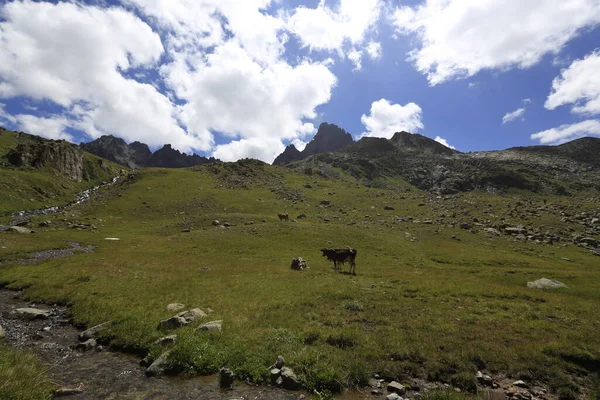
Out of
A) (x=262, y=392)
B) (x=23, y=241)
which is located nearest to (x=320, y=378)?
(x=262, y=392)

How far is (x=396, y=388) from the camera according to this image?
1101cm

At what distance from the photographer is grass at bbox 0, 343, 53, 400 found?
Result: 27.2 ft

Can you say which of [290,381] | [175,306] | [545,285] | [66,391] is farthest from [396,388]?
[545,285]

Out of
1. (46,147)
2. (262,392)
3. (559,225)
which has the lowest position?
(262,392)

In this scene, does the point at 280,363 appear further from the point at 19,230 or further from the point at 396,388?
the point at 19,230

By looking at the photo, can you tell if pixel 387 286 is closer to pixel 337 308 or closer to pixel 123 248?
pixel 337 308

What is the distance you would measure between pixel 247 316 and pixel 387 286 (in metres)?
13.4

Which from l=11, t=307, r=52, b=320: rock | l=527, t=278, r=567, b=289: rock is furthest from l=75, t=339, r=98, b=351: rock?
l=527, t=278, r=567, b=289: rock

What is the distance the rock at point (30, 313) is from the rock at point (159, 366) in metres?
10.3

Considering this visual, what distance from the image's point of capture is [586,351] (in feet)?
44.4

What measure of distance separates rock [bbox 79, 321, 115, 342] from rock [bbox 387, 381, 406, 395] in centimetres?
1415

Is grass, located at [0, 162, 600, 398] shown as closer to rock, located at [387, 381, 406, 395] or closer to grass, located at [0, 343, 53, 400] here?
rock, located at [387, 381, 406, 395]

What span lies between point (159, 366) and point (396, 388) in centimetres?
925

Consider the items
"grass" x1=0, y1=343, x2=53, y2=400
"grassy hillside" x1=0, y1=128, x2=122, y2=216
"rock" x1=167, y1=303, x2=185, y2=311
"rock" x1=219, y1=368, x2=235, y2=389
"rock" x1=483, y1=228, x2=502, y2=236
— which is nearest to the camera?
"grass" x1=0, y1=343, x2=53, y2=400
